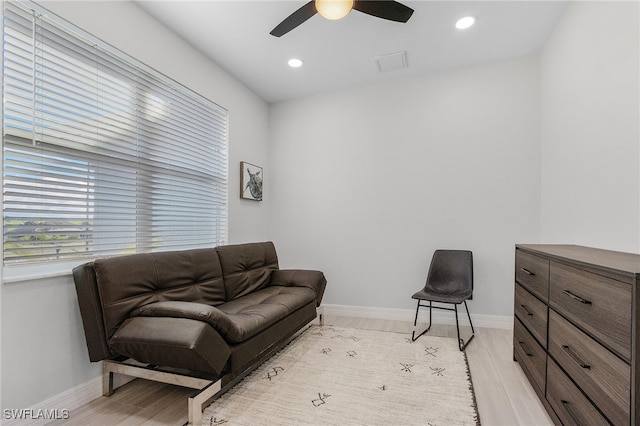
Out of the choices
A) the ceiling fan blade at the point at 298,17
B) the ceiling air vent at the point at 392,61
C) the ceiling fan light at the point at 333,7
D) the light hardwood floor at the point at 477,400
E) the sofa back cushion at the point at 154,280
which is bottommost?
the light hardwood floor at the point at 477,400

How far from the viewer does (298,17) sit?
215 centimetres

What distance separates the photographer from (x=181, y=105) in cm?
291

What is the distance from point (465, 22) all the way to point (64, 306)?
3654 millimetres

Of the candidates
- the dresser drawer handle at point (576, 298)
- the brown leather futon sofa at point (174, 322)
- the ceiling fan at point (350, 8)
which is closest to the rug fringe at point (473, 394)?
the dresser drawer handle at point (576, 298)

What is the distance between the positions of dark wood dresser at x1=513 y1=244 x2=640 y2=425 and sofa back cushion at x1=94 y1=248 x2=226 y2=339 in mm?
2369

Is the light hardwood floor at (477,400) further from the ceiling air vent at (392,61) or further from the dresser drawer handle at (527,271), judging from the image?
the ceiling air vent at (392,61)

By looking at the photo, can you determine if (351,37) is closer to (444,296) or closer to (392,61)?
(392,61)

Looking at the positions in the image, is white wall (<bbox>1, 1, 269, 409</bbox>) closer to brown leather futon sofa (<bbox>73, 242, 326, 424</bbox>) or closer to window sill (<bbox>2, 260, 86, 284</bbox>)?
window sill (<bbox>2, 260, 86, 284</bbox>)

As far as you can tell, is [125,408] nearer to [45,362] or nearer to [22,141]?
[45,362]

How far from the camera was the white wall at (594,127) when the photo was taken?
178 centimetres

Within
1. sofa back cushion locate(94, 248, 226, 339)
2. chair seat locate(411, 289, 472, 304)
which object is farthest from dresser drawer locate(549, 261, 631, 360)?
sofa back cushion locate(94, 248, 226, 339)

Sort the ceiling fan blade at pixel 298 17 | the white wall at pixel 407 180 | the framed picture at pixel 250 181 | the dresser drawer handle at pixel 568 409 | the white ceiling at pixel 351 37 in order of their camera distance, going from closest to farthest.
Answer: the dresser drawer handle at pixel 568 409
the ceiling fan blade at pixel 298 17
the white ceiling at pixel 351 37
the white wall at pixel 407 180
the framed picture at pixel 250 181

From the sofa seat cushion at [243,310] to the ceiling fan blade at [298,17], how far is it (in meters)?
1.99

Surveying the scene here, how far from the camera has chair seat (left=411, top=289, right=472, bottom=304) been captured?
2.79 meters
